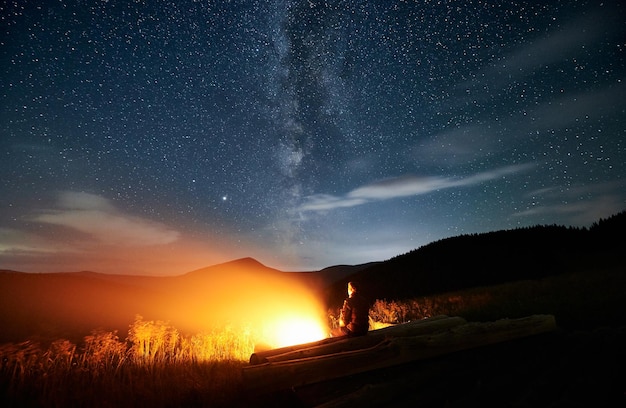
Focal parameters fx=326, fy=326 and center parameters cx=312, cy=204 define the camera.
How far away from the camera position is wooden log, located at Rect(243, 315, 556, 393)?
515cm

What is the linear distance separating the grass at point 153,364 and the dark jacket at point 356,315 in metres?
2.57

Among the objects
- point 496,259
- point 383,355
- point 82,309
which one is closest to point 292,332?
point 383,355

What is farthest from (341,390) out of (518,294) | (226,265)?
(226,265)

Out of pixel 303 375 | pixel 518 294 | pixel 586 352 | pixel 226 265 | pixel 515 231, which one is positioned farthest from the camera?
pixel 226 265

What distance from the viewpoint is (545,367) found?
18.0ft

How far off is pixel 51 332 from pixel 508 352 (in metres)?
23.9

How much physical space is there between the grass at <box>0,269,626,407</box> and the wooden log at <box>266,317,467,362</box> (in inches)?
44.1

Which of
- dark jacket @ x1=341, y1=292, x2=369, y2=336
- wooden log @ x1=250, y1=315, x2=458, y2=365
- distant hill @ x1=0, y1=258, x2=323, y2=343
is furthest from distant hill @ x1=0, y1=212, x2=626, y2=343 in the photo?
wooden log @ x1=250, y1=315, x2=458, y2=365

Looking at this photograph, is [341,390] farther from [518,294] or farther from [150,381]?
[518,294]

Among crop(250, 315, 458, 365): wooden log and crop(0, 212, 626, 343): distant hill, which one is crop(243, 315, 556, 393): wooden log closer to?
crop(250, 315, 458, 365): wooden log

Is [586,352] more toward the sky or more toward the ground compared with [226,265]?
more toward the ground

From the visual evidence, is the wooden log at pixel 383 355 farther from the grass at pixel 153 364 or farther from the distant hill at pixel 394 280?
the distant hill at pixel 394 280

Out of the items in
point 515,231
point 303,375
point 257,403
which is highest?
point 515,231

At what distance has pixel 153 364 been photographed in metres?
8.03
